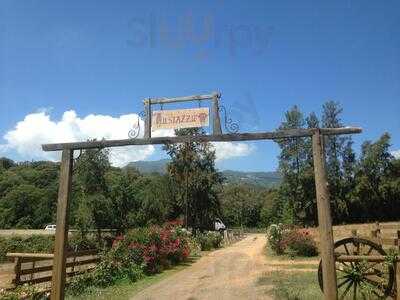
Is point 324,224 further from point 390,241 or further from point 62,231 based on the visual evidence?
point 62,231

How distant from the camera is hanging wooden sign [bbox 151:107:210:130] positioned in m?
10.3

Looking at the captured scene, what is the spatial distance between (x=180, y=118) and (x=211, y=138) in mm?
1006

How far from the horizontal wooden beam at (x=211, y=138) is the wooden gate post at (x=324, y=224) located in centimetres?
33

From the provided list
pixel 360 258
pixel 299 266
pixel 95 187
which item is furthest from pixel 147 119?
pixel 95 187

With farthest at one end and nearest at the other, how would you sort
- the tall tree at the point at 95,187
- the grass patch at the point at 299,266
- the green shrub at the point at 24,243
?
the green shrub at the point at 24,243 < the tall tree at the point at 95,187 < the grass patch at the point at 299,266

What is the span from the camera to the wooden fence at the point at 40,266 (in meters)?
12.5

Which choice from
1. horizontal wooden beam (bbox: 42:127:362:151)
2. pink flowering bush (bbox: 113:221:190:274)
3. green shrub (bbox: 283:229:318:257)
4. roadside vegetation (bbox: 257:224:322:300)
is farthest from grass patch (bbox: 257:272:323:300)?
green shrub (bbox: 283:229:318:257)

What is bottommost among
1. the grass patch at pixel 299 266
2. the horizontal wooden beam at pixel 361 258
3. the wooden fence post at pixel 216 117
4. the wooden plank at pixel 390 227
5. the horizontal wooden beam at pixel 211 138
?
the grass patch at pixel 299 266

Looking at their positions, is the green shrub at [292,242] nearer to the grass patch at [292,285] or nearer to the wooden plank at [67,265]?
the grass patch at [292,285]

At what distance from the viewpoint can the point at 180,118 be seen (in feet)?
34.4

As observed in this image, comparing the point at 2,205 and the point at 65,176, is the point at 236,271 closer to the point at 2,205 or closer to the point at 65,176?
the point at 65,176

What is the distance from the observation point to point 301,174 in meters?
56.8

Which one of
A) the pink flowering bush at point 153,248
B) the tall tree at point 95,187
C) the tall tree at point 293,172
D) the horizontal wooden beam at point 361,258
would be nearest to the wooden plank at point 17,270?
the pink flowering bush at point 153,248

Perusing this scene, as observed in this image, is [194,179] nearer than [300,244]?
No
